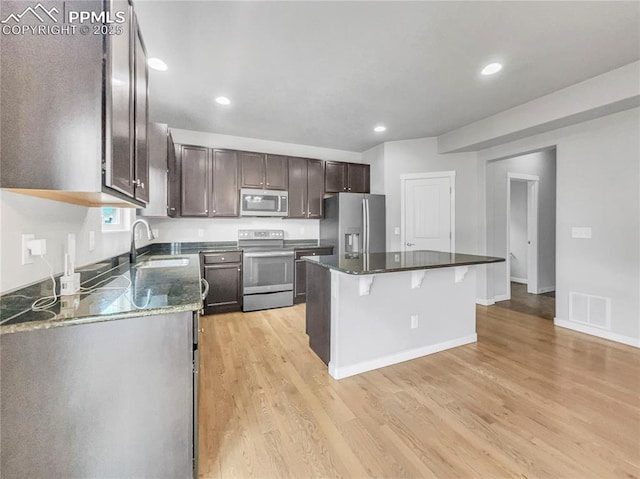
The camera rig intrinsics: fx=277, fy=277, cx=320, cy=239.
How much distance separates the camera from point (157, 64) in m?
2.43

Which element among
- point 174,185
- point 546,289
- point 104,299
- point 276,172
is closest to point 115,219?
point 174,185

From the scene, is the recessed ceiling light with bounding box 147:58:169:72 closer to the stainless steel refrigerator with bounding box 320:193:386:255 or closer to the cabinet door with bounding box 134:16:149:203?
the cabinet door with bounding box 134:16:149:203

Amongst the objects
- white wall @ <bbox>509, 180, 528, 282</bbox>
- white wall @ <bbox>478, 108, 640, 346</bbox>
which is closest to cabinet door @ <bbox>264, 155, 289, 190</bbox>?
white wall @ <bbox>478, 108, 640, 346</bbox>

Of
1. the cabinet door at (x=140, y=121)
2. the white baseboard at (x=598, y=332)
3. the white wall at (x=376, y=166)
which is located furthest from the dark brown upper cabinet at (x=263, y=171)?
the white baseboard at (x=598, y=332)

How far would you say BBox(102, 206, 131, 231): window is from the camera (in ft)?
7.74

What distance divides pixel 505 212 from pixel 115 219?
537cm

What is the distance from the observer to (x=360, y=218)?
14.8 ft

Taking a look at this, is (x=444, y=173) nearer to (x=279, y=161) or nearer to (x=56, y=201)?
(x=279, y=161)

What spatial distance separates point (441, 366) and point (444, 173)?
304cm

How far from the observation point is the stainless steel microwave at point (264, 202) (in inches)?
163

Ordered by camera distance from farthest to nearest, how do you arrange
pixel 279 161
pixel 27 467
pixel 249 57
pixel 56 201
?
1. pixel 279 161
2. pixel 249 57
3. pixel 56 201
4. pixel 27 467

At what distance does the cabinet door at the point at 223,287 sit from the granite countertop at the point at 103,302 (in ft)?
7.15

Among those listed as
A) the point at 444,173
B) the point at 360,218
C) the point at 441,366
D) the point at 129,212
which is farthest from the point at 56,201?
the point at 444,173

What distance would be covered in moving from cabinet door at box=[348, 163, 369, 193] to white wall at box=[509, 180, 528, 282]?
3.23 meters
